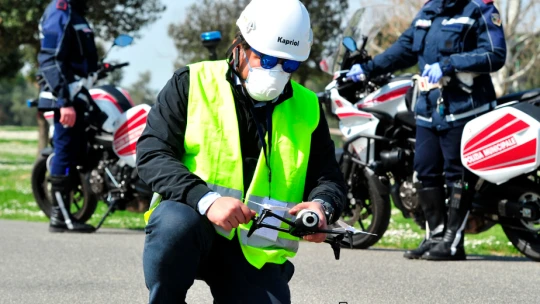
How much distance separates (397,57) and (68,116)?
3053 millimetres

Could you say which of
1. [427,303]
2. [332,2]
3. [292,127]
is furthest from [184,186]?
[332,2]

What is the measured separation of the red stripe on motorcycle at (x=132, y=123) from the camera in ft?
31.8

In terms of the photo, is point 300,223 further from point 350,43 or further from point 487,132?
point 350,43

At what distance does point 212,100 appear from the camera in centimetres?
397

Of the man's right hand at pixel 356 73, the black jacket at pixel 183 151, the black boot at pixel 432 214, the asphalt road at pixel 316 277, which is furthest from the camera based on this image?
the man's right hand at pixel 356 73

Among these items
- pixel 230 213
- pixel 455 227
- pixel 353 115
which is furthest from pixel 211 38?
pixel 230 213

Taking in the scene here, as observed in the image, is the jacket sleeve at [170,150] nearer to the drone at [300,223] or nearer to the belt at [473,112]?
the drone at [300,223]

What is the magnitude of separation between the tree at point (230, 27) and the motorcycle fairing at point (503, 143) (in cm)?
3108

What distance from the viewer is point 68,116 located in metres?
9.49

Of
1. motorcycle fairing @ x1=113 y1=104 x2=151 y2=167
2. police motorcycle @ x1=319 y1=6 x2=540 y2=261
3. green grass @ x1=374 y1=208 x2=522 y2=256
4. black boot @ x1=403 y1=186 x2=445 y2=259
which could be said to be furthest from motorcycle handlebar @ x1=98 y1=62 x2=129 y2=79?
black boot @ x1=403 y1=186 x2=445 y2=259

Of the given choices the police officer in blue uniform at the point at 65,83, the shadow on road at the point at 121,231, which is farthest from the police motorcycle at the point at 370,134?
the shadow on road at the point at 121,231

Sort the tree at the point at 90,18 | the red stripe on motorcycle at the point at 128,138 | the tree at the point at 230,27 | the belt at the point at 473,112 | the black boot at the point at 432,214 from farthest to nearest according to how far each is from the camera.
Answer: the tree at the point at 230,27, the tree at the point at 90,18, the red stripe on motorcycle at the point at 128,138, the black boot at the point at 432,214, the belt at the point at 473,112

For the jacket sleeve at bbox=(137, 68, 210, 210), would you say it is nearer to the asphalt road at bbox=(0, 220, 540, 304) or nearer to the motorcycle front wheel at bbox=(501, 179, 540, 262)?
the asphalt road at bbox=(0, 220, 540, 304)

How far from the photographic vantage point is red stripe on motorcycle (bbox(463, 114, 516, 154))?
24.3 feet
